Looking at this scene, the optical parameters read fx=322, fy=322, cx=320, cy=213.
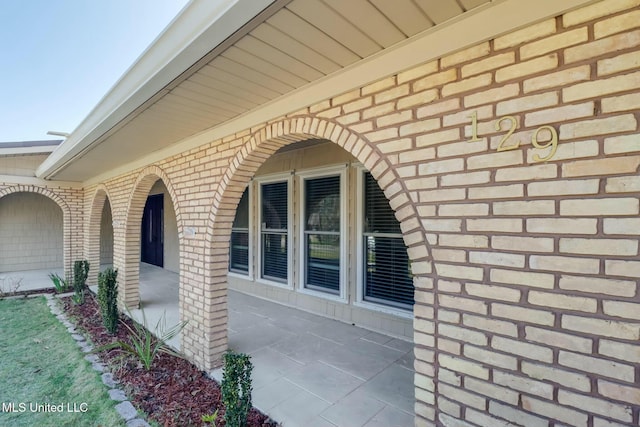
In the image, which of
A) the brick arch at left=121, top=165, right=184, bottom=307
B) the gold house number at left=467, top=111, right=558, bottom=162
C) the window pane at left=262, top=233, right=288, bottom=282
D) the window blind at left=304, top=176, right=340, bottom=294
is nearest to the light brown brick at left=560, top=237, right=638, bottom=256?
the gold house number at left=467, top=111, right=558, bottom=162

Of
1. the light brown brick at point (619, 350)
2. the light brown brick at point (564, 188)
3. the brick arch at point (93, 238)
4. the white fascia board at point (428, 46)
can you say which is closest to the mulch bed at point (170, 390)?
the light brown brick at point (619, 350)

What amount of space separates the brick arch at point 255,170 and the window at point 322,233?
208 cm

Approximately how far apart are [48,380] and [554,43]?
5.18 meters

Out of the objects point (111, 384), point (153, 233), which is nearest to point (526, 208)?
point (111, 384)

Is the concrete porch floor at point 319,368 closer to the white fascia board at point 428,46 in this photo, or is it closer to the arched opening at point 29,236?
the white fascia board at point 428,46

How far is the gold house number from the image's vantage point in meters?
1.42

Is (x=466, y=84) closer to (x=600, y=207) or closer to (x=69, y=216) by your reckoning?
(x=600, y=207)

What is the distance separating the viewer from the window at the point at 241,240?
23.5 feet

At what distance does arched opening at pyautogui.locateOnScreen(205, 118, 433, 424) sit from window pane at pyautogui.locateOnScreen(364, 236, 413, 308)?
0.02 m

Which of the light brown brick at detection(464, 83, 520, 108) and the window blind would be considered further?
the window blind

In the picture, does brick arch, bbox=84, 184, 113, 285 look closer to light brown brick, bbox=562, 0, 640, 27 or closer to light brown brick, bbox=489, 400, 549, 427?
light brown brick, bbox=489, 400, 549, 427

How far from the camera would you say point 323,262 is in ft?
18.1

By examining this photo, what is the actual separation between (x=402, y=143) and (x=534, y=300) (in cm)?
106

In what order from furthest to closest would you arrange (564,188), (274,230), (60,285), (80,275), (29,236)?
1. (29,236)
2. (60,285)
3. (80,275)
4. (274,230)
5. (564,188)
